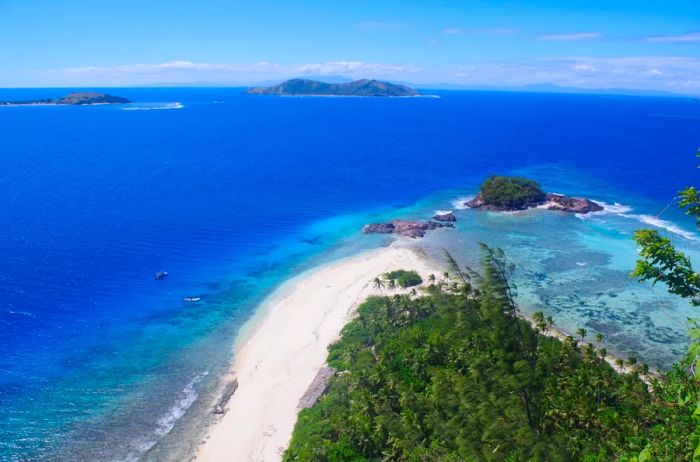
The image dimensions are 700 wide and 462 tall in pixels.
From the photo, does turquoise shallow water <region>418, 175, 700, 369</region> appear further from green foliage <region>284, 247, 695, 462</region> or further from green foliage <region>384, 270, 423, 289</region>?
green foliage <region>284, 247, 695, 462</region>

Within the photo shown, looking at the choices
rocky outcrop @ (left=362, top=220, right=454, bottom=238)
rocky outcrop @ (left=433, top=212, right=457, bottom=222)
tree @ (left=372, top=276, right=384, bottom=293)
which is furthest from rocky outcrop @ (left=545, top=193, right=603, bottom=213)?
tree @ (left=372, top=276, right=384, bottom=293)

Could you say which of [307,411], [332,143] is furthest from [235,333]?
[332,143]

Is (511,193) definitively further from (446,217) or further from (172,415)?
(172,415)

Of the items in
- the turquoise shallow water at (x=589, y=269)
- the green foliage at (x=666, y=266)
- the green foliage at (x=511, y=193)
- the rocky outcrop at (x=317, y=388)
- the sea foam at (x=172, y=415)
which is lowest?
the sea foam at (x=172, y=415)

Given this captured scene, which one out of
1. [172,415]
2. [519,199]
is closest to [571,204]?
[519,199]

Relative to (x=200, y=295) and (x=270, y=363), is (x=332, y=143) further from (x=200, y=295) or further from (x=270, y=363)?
(x=270, y=363)

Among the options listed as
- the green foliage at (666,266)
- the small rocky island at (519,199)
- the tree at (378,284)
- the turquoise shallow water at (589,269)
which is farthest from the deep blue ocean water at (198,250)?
the green foliage at (666,266)

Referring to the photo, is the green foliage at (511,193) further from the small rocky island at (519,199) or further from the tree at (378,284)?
the tree at (378,284)
